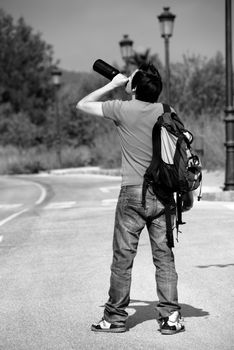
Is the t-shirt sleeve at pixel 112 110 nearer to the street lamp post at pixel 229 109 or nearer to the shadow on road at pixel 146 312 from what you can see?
the shadow on road at pixel 146 312

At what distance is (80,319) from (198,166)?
5.00ft

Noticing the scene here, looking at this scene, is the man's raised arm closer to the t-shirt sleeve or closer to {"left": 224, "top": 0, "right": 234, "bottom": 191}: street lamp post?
the t-shirt sleeve

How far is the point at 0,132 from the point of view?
226 feet

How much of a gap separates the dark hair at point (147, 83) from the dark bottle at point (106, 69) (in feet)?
0.76

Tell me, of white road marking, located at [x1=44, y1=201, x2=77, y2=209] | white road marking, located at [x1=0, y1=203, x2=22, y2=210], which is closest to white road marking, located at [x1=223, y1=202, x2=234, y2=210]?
white road marking, located at [x1=44, y1=201, x2=77, y2=209]

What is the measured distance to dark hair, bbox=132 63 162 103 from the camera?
5742 mm

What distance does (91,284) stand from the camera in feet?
25.8

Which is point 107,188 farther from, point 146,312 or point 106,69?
point 106,69

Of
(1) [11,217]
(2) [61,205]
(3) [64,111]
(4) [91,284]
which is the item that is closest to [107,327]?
(4) [91,284]

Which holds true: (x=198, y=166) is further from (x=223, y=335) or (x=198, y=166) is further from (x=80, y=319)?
(x=80, y=319)

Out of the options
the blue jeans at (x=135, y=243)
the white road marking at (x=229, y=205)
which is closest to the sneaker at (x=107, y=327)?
the blue jeans at (x=135, y=243)

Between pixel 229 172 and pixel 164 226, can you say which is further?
pixel 229 172

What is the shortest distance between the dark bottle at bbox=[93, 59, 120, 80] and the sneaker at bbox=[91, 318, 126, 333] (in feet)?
5.49

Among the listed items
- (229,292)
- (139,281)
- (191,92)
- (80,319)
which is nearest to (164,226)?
(80,319)
